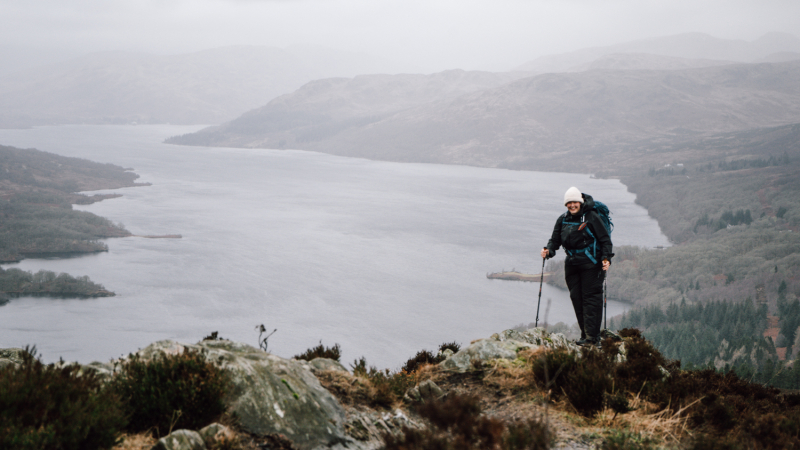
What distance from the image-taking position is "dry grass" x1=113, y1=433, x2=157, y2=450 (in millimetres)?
4359

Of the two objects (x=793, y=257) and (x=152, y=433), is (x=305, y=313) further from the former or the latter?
(x=793, y=257)

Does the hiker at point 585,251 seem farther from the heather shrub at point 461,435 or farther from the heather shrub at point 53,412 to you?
the heather shrub at point 53,412

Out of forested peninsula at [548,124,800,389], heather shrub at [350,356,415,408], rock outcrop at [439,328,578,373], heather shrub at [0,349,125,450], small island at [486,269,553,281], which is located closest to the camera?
heather shrub at [0,349,125,450]

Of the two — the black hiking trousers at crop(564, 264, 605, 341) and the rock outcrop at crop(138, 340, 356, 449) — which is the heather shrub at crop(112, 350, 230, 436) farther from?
the black hiking trousers at crop(564, 264, 605, 341)

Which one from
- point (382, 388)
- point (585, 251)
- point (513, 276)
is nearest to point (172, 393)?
point (382, 388)

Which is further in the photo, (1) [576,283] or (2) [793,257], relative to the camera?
(2) [793,257]

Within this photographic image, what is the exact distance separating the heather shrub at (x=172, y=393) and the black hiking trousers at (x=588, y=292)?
5.48 m

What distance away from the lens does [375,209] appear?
187 m

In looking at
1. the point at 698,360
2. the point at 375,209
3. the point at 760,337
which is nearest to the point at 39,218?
the point at 375,209

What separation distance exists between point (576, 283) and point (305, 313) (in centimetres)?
9069

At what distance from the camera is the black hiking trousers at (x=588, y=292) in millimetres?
8484

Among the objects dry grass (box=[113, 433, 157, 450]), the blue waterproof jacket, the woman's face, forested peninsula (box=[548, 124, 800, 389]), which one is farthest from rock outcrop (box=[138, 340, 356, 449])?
forested peninsula (box=[548, 124, 800, 389])

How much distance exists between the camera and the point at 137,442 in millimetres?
4473

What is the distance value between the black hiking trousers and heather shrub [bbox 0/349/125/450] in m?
6.37
